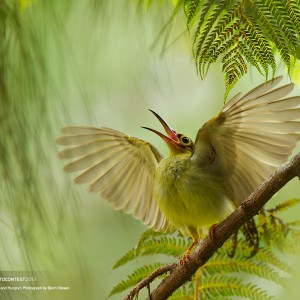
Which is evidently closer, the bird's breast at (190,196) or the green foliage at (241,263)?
the green foliage at (241,263)

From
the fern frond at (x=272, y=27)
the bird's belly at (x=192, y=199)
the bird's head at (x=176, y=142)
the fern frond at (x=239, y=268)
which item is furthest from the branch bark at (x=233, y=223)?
the bird's head at (x=176, y=142)

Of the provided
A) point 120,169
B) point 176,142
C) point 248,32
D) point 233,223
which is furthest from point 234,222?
point 120,169

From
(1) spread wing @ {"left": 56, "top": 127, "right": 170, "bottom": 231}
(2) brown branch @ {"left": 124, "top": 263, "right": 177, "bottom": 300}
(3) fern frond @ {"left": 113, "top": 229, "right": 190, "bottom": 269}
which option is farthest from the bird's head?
(2) brown branch @ {"left": 124, "top": 263, "right": 177, "bottom": 300}

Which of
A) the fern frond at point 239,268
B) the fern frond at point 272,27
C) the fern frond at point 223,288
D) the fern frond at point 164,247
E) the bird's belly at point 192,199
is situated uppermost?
the fern frond at point 272,27

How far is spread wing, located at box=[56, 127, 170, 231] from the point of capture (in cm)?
229

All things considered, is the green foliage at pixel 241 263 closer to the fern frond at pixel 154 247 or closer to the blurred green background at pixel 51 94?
the fern frond at pixel 154 247

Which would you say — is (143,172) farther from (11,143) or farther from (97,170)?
(11,143)

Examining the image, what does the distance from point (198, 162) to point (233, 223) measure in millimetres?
774

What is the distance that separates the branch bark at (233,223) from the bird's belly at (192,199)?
55 centimetres

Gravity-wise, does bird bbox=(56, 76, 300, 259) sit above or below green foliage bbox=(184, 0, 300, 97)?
below

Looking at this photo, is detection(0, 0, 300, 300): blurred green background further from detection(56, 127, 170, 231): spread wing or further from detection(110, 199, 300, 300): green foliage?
detection(56, 127, 170, 231): spread wing

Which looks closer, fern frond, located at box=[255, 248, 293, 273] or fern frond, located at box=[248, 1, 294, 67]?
fern frond, located at box=[248, 1, 294, 67]

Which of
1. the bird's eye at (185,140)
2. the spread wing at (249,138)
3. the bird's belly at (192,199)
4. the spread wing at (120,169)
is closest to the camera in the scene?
the spread wing at (249,138)

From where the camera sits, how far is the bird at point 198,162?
189 cm
